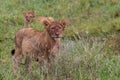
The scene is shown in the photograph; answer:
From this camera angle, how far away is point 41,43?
291 inches

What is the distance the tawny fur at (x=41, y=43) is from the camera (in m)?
6.95

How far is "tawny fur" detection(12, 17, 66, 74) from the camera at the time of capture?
6.95 metres

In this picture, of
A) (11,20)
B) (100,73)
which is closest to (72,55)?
(100,73)

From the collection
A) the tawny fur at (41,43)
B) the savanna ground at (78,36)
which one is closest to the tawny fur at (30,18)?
the savanna ground at (78,36)

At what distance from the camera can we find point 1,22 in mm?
12039

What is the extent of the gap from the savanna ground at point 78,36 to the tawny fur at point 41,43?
159 millimetres

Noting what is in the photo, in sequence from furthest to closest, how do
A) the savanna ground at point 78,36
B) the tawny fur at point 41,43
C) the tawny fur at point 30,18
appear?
the tawny fur at point 30,18 < the tawny fur at point 41,43 < the savanna ground at point 78,36

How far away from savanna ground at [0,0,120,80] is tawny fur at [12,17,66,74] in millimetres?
159

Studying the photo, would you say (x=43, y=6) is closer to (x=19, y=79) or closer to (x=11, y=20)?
(x=11, y=20)

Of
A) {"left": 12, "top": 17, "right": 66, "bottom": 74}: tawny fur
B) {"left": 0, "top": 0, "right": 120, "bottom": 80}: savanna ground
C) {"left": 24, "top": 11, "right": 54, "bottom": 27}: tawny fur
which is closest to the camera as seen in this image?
{"left": 0, "top": 0, "right": 120, "bottom": 80}: savanna ground

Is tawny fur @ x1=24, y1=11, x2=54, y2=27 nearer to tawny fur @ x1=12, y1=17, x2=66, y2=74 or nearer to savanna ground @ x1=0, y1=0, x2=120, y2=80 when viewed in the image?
savanna ground @ x1=0, y1=0, x2=120, y2=80

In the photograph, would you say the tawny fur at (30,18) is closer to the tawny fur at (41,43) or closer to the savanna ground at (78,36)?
the savanna ground at (78,36)

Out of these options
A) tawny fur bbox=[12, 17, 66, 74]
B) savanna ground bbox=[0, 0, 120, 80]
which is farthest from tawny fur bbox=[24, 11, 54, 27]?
tawny fur bbox=[12, 17, 66, 74]

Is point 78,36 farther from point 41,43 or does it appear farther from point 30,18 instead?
point 30,18
